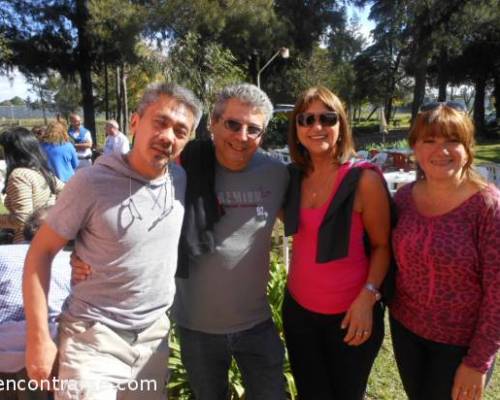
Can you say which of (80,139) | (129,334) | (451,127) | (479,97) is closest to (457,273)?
(451,127)

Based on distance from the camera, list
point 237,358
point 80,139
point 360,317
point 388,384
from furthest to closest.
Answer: point 80,139 → point 388,384 → point 237,358 → point 360,317

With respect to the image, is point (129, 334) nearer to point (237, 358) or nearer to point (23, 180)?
point (237, 358)

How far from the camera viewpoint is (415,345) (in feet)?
6.93

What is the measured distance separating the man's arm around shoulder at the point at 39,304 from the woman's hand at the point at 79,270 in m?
0.11

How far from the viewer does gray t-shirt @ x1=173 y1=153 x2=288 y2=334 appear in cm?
211

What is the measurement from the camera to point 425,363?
213cm

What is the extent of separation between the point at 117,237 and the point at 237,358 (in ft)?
3.00

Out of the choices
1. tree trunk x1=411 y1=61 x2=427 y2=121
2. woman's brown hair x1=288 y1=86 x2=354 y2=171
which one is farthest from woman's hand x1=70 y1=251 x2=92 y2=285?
tree trunk x1=411 y1=61 x2=427 y2=121

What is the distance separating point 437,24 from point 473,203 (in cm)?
2659

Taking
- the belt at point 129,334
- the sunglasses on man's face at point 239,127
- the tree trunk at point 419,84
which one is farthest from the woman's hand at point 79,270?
the tree trunk at point 419,84

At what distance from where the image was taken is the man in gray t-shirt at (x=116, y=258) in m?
1.76

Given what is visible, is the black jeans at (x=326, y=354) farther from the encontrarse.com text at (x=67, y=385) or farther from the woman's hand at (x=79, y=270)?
the woman's hand at (x=79, y=270)

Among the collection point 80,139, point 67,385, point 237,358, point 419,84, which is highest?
point 419,84

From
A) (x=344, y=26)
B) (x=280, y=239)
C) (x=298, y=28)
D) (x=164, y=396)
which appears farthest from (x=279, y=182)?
(x=344, y=26)
